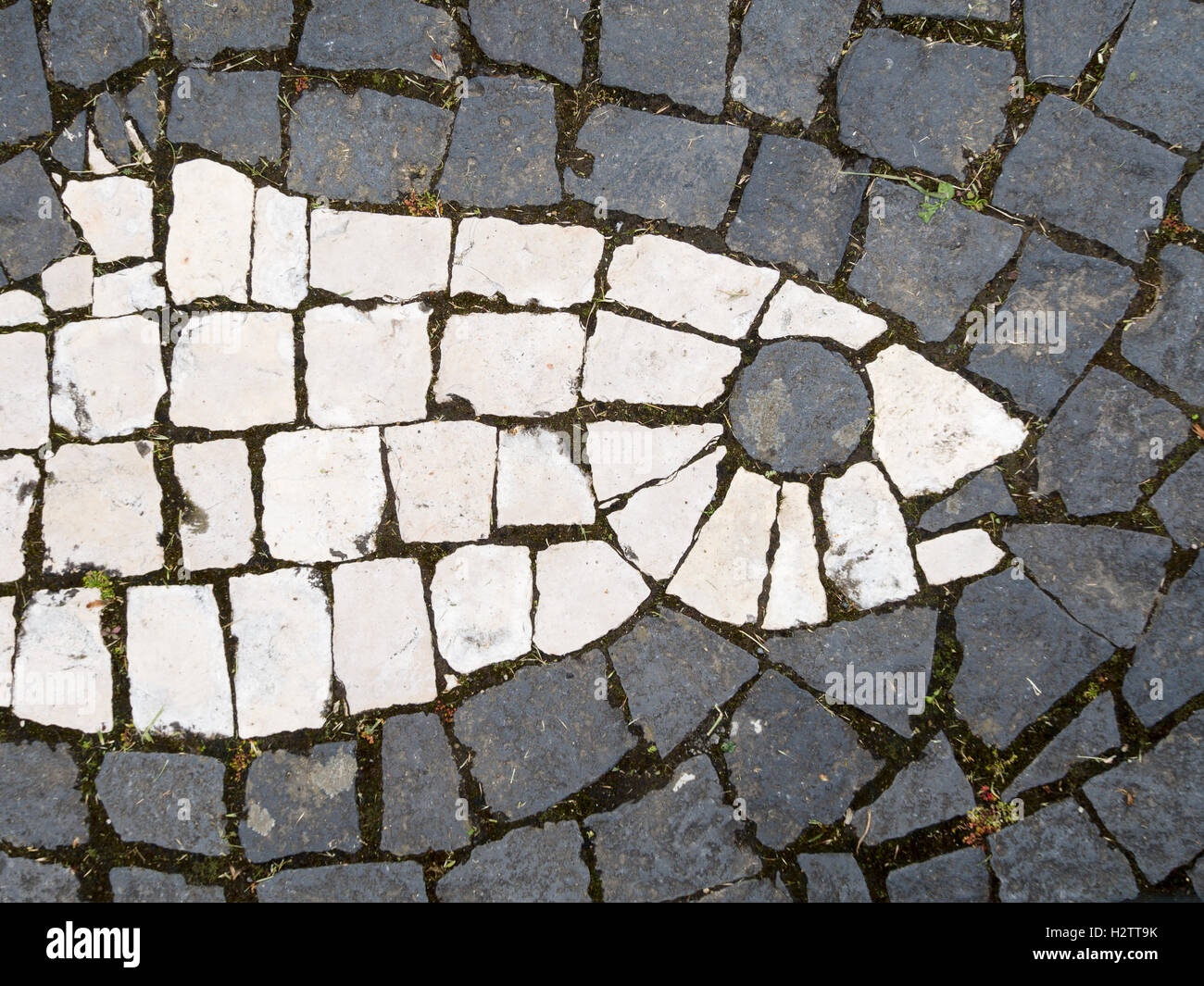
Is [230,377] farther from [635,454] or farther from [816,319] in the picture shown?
[816,319]

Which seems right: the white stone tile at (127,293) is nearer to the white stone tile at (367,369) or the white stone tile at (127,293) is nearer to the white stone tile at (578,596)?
the white stone tile at (367,369)

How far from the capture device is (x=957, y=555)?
10.2ft

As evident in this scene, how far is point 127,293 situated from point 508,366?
1621 mm

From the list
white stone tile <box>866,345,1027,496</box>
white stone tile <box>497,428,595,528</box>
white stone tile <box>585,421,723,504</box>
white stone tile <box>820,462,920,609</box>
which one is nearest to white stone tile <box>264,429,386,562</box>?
white stone tile <box>497,428,595,528</box>

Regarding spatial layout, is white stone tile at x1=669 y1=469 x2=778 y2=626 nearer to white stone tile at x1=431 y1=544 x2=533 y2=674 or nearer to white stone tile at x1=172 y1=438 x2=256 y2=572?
white stone tile at x1=431 y1=544 x2=533 y2=674

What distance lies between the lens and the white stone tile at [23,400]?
3199 mm

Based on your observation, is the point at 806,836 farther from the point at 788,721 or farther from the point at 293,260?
the point at 293,260

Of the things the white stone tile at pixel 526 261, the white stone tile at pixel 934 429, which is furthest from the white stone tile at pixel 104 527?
the white stone tile at pixel 934 429

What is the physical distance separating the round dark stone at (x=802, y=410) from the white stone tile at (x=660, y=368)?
162mm

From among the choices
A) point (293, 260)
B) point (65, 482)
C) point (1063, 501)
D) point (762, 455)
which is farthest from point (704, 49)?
point (65, 482)

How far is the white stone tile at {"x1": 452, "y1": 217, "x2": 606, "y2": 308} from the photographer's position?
3209mm

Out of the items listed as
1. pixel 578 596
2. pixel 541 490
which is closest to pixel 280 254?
pixel 541 490

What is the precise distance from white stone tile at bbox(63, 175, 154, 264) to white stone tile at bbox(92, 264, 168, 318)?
3.0 inches
